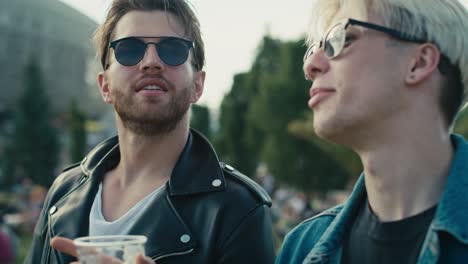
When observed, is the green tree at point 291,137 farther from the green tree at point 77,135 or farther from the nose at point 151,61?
the nose at point 151,61

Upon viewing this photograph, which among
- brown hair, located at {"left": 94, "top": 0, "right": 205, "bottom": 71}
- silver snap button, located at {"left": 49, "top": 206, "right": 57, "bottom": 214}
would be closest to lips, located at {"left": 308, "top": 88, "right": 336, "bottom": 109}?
brown hair, located at {"left": 94, "top": 0, "right": 205, "bottom": 71}

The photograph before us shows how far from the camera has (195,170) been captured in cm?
278

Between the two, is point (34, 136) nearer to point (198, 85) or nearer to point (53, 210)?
point (53, 210)

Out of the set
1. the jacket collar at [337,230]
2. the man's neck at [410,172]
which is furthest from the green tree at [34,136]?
the man's neck at [410,172]

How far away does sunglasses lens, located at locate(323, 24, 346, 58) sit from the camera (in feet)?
7.00

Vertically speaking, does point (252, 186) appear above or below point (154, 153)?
below

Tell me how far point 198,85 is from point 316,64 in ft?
3.05

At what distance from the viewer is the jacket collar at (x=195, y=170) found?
106 inches

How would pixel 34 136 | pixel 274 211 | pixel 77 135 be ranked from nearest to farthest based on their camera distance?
pixel 274 211 → pixel 34 136 → pixel 77 135

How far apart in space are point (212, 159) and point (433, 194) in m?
1.18

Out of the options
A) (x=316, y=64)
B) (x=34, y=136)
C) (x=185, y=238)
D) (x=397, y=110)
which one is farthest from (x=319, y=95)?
(x=34, y=136)

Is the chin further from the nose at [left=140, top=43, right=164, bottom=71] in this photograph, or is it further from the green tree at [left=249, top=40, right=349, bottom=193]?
the green tree at [left=249, top=40, right=349, bottom=193]

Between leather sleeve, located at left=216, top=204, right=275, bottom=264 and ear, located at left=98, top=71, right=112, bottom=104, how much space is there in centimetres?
102

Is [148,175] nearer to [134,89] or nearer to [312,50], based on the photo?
[134,89]
